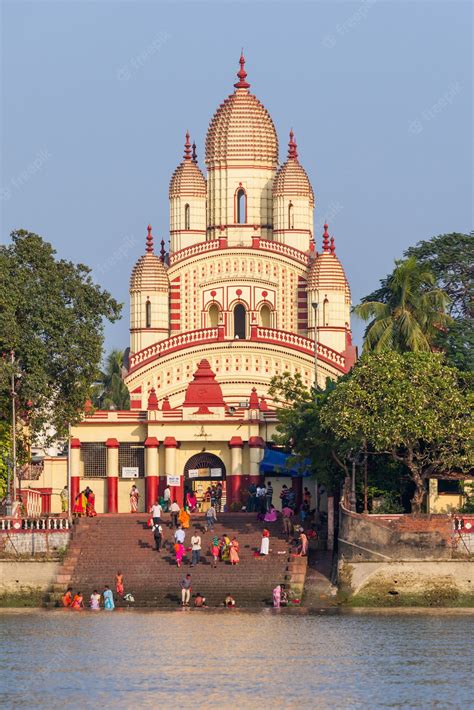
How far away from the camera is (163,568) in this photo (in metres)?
64.4

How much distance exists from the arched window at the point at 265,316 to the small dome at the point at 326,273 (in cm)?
269

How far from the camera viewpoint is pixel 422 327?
7444cm

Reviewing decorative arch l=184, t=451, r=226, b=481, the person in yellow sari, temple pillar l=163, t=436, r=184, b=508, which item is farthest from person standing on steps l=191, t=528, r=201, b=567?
decorative arch l=184, t=451, r=226, b=481

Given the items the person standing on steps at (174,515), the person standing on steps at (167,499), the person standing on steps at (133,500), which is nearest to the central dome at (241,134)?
the person standing on steps at (133,500)

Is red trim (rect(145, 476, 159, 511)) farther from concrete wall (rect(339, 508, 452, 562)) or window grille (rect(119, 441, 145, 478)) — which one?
concrete wall (rect(339, 508, 452, 562))

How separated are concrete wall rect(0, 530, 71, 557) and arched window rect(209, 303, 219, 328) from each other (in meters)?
28.1

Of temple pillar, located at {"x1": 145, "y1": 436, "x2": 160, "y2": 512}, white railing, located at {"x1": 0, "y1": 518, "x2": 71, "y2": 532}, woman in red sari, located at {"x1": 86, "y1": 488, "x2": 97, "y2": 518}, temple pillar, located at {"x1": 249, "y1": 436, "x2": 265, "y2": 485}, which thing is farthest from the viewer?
temple pillar, located at {"x1": 145, "y1": 436, "x2": 160, "y2": 512}

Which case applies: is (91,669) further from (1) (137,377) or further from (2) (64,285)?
(1) (137,377)

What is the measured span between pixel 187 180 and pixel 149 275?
5.53 meters

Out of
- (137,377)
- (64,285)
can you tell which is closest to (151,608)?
(64,285)

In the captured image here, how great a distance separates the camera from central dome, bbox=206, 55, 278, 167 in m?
94.8

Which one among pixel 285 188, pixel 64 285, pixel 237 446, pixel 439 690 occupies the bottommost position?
pixel 439 690

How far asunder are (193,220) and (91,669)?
48.7 meters

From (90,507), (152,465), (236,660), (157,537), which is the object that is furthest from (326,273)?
(236,660)
